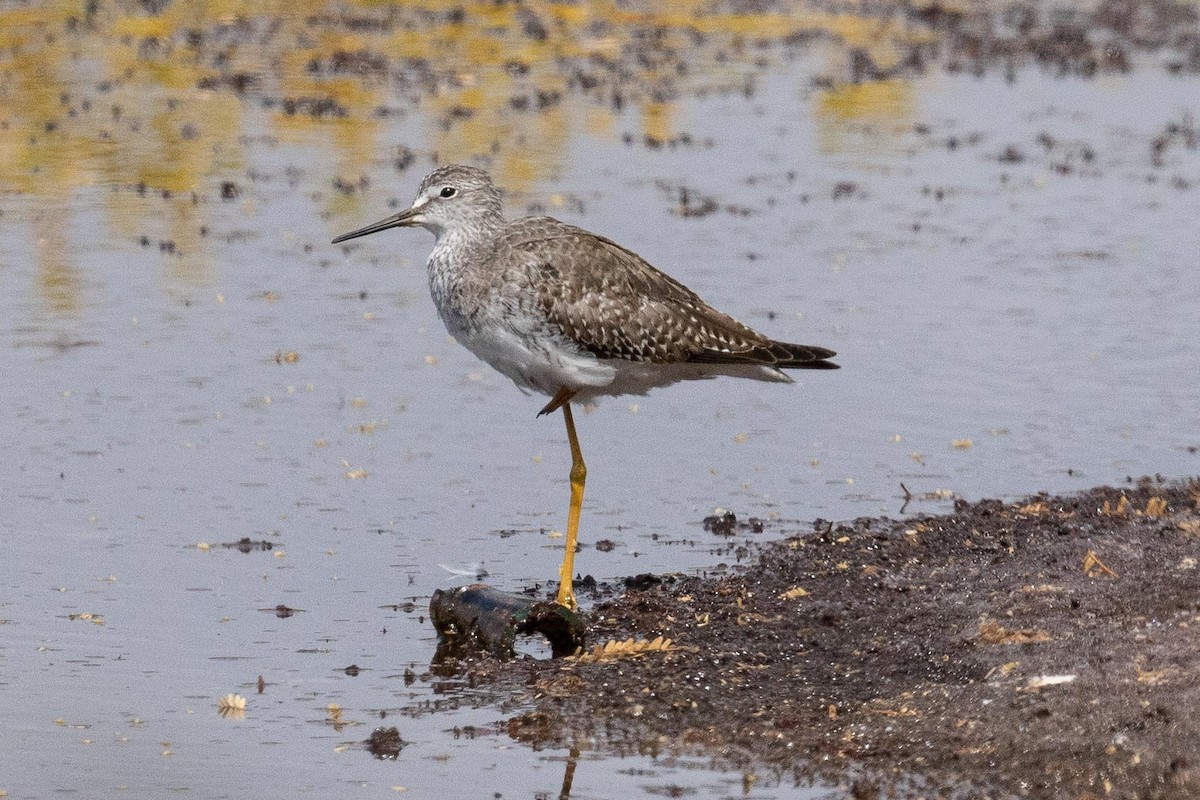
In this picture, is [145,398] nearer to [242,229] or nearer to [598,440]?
[598,440]

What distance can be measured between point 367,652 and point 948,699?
2.66 m

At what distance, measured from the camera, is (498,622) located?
894 cm

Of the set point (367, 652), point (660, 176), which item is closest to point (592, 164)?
point (660, 176)

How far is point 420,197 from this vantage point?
10242 mm

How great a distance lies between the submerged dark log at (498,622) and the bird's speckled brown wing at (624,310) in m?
A: 1.42

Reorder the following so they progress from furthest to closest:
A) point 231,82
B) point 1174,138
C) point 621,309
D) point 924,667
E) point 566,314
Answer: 1. point 231,82
2. point 1174,138
3. point 621,309
4. point 566,314
5. point 924,667

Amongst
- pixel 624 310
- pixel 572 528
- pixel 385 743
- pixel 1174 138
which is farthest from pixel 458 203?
pixel 1174 138

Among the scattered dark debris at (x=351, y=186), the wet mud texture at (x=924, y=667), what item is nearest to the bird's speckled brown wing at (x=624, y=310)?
the wet mud texture at (x=924, y=667)

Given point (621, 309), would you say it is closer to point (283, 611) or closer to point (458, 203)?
point (458, 203)

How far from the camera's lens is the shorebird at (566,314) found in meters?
9.62

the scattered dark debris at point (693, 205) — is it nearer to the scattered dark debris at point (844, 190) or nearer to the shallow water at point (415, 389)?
the shallow water at point (415, 389)

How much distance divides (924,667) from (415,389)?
567cm

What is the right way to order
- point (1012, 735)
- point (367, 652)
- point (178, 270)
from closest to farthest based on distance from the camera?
point (1012, 735)
point (367, 652)
point (178, 270)

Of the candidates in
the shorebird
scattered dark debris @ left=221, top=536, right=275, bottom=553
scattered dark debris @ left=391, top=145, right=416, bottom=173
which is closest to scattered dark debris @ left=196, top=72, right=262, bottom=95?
scattered dark debris @ left=391, top=145, right=416, bottom=173
